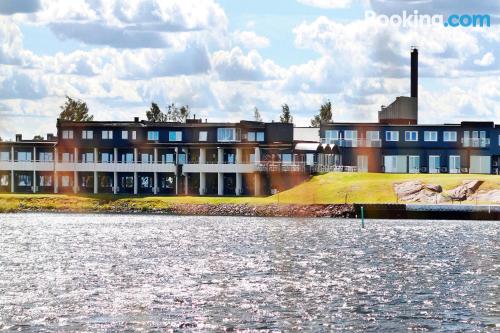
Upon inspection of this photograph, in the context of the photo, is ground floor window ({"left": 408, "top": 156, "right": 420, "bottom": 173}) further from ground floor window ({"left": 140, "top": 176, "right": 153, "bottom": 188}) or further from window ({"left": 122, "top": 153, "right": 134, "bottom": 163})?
window ({"left": 122, "top": 153, "right": 134, "bottom": 163})

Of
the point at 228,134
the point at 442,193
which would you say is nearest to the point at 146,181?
the point at 228,134

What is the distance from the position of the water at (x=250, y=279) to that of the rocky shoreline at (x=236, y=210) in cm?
1891

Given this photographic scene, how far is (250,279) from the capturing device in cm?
5306

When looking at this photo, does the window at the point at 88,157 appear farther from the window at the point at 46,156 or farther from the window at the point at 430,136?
the window at the point at 430,136

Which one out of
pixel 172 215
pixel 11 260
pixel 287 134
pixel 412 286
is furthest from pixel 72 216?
pixel 412 286

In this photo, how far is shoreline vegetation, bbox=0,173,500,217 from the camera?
371ft

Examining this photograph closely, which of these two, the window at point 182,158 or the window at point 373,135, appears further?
the window at point 373,135

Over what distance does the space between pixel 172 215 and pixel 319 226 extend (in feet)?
82.0

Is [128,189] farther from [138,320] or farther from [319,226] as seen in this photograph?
[138,320]

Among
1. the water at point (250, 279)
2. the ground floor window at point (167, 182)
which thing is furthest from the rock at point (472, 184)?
the ground floor window at point (167, 182)

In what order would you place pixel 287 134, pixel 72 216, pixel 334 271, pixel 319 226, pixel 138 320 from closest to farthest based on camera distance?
1. pixel 138 320
2. pixel 334 271
3. pixel 319 226
4. pixel 72 216
5. pixel 287 134

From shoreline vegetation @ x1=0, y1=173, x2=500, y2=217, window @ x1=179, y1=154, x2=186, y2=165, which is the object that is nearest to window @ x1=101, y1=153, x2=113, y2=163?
window @ x1=179, y1=154, x2=186, y2=165

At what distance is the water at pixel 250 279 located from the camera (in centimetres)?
4031

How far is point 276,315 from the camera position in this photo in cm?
4141
